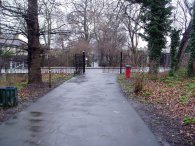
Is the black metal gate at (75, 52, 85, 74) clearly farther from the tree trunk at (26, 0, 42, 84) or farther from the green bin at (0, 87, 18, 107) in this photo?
the green bin at (0, 87, 18, 107)

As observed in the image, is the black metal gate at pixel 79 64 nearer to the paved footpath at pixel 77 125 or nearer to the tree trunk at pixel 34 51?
the tree trunk at pixel 34 51

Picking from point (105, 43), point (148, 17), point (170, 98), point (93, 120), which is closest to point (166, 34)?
point (148, 17)

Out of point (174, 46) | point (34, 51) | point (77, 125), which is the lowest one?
point (77, 125)

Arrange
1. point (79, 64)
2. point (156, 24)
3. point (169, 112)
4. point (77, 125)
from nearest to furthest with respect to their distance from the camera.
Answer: point (77, 125) < point (169, 112) < point (156, 24) < point (79, 64)

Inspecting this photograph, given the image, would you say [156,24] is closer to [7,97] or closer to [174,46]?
Result: [174,46]

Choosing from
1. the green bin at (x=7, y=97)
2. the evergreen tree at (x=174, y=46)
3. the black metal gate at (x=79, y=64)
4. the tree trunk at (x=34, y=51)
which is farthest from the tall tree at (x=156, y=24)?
the green bin at (x=7, y=97)

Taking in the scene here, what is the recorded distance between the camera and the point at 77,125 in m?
7.97

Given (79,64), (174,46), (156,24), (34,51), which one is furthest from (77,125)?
(79,64)

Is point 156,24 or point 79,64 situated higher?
point 156,24

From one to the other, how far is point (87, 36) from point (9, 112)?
4370cm

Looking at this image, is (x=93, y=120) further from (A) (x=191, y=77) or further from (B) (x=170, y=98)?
(A) (x=191, y=77)

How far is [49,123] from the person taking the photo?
26.9 feet

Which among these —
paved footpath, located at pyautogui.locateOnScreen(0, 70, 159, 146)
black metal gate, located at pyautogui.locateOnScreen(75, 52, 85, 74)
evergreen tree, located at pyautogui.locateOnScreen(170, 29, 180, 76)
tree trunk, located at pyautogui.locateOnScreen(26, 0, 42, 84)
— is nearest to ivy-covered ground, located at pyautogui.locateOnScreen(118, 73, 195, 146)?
paved footpath, located at pyautogui.locateOnScreen(0, 70, 159, 146)

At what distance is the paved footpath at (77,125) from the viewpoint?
21.4 ft
